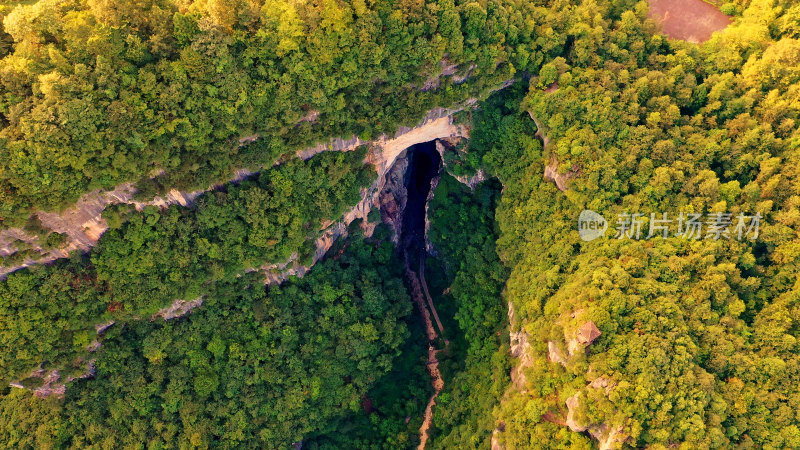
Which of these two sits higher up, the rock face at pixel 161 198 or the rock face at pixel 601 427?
the rock face at pixel 161 198

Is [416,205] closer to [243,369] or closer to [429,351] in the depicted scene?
[429,351]

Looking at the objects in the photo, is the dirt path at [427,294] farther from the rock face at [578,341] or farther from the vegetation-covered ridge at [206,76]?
the vegetation-covered ridge at [206,76]

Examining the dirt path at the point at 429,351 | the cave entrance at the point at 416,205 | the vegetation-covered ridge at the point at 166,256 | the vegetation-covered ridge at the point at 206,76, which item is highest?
the vegetation-covered ridge at the point at 206,76

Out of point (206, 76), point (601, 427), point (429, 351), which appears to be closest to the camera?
point (206, 76)

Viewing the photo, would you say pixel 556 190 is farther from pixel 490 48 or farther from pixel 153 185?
pixel 153 185

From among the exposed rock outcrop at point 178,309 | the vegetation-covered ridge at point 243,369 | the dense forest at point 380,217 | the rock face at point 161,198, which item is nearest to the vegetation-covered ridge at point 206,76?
the dense forest at point 380,217

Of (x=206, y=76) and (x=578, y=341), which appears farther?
(x=578, y=341)

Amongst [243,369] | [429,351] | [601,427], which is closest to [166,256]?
[243,369]
